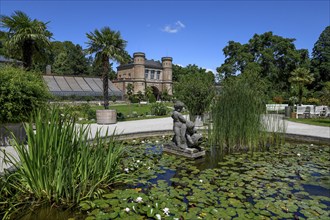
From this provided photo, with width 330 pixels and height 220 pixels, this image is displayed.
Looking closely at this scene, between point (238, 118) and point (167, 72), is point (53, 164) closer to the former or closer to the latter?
point (238, 118)

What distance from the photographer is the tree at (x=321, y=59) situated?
29.8m

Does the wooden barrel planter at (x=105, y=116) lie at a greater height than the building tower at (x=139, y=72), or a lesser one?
lesser

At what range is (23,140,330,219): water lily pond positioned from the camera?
2.51m

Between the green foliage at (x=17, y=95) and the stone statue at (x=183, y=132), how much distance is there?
8.96 feet

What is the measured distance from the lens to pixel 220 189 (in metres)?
3.21

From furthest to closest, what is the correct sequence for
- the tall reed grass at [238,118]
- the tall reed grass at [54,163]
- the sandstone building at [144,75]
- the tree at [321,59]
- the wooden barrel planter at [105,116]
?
the sandstone building at [144,75], the tree at [321,59], the wooden barrel planter at [105,116], the tall reed grass at [238,118], the tall reed grass at [54,163]

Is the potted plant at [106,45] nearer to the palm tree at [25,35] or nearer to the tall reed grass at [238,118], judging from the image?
the palm tree at [25,35]

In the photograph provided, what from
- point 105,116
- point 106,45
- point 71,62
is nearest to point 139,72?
point 71,62

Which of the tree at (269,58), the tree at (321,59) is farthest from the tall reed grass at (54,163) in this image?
the tree at (321,59)

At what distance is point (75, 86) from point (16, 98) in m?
27.0

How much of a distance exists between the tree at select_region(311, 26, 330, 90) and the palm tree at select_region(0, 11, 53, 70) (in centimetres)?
3014

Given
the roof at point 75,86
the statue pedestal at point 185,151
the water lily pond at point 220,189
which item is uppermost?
the roof at point 75,86

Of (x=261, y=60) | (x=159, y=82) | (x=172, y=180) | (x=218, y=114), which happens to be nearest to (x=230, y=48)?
(x=261, y=60)

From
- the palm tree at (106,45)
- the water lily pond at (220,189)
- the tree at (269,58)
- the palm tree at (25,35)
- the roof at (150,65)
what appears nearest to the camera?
the water lily pond at (220,189)
